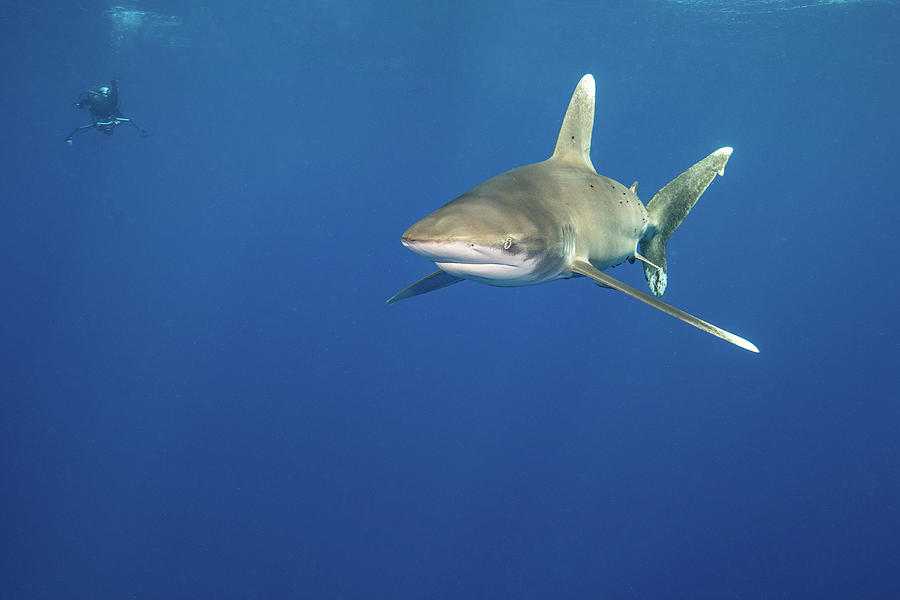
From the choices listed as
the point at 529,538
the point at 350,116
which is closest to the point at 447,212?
the point at 529,538

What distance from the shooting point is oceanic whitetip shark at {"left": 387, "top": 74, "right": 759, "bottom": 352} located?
2914mm

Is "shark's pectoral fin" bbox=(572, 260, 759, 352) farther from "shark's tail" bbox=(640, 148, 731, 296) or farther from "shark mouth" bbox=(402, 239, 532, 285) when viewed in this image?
"shark's tail" bbox=(640, 148, 731, 296)

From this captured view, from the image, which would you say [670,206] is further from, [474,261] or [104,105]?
[104,105]

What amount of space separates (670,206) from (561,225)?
2086 millimetres

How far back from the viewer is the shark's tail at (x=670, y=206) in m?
4.90

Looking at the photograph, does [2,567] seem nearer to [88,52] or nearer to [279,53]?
[88,52]

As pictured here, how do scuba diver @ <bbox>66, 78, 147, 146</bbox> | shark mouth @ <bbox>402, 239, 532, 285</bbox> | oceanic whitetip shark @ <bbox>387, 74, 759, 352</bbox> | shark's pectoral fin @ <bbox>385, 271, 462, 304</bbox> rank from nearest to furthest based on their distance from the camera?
shark mouth @ <bbox>402, 239, 532, 285</bbox>, oceanic whitetip shark @ <bbox>387, 74, 759, 352</bbox>, shark's pectoral fin @ <bbox>385, 271, 462, 304</bbox>, scuba diver @ <bbox>66, 78, 147, 146</bbox>

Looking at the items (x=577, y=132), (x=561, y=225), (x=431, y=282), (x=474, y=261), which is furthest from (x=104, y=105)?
(x=474, y=261)

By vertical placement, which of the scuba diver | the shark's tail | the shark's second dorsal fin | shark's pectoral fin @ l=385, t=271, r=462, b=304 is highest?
the scuba diver

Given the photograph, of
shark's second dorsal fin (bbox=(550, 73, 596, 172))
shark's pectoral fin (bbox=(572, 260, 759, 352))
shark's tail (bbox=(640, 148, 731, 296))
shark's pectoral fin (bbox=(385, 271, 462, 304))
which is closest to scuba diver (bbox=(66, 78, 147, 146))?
shark's pectoral fin (bbox=(385, 271, 462, 304))

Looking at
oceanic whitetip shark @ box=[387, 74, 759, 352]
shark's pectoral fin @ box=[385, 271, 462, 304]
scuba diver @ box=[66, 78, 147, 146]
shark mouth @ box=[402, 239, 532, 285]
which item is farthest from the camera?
scuba diver @ box=[66, 78, 147, 146]

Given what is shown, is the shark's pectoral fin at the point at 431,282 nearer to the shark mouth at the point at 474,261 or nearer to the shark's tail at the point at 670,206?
the shark mouth at the point at 474,261

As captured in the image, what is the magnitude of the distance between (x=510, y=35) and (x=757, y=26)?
32.1 ft

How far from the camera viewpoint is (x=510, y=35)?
24.2 metres
